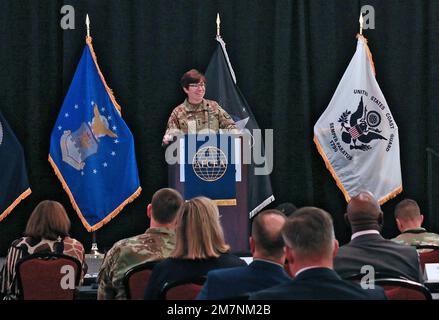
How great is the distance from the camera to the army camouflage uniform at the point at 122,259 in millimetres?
3166

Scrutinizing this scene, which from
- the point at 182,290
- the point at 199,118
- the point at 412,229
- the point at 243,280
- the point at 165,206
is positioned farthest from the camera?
the point at 199,118

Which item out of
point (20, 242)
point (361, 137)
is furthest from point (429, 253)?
point (361, 137)

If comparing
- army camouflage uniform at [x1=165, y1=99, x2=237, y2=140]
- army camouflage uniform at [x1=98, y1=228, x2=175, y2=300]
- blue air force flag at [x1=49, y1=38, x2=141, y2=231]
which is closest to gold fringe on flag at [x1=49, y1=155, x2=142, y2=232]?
blue air force flag at [x1=49, y1=38, x2=141, y2=231]

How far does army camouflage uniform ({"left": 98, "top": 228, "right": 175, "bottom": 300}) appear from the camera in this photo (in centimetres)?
317

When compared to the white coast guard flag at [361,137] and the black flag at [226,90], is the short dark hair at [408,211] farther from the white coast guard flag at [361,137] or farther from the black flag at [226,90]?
the white coast guard flag at [361,137]

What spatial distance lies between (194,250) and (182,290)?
0.23 metres

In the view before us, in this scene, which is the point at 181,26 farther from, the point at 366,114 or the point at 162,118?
the point at 366,114

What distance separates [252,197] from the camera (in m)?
6.93

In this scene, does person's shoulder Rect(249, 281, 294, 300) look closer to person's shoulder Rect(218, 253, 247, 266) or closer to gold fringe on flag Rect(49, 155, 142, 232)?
person's shoulder Rect(218, 253, 247, 266)

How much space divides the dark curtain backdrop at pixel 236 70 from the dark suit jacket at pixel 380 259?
438 centimetres

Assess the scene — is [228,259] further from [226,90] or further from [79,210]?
[226,90]

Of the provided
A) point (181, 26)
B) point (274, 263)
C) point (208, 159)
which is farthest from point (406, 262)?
point (181, 26)

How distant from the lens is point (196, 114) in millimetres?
6402
